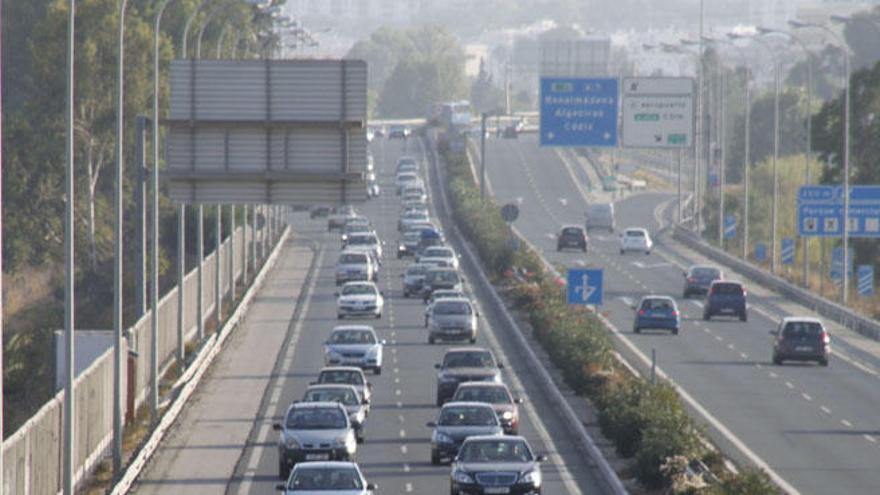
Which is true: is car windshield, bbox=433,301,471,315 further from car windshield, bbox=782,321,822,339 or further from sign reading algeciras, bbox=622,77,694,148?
sign reading algeciras, bbox=622,77,694,148

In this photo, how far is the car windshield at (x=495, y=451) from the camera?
112 ft

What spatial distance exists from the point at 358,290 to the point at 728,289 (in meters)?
12.6

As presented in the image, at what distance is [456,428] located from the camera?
39375 mm

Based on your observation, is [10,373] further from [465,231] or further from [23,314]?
[465,231]

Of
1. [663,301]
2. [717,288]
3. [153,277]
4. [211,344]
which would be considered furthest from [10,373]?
[717,288]

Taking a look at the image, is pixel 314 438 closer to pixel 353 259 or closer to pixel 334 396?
pixel 334 396

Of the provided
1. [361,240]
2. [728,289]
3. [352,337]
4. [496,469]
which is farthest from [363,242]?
[496,469]

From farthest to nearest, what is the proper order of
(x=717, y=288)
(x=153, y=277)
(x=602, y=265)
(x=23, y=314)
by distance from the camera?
1. (x=602, y=265)
2. (x=23, y=314)
3. (x=717, y=288)
4. (x=153, y=277)

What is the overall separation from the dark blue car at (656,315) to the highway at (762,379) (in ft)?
1.12

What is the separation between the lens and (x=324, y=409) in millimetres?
38969

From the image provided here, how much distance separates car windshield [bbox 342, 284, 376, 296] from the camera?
7475 centimetres

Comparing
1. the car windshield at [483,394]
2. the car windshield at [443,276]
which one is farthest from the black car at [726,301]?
the car windshield at [483,394]

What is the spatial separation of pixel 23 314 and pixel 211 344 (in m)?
24.0

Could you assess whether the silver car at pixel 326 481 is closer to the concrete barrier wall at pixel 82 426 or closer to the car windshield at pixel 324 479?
the car windshield at pixel 324 479
